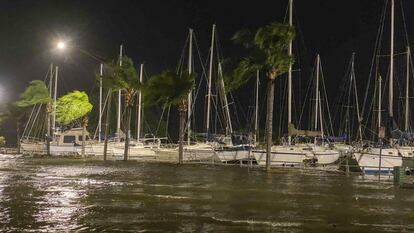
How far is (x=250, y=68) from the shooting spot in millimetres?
31375

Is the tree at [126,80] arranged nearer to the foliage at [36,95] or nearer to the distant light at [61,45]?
the distant light at [61,45]

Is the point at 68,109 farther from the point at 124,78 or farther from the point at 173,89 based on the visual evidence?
the point at 173,89

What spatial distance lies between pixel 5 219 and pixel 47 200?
3595 millimetres

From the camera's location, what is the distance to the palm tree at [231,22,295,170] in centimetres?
2991

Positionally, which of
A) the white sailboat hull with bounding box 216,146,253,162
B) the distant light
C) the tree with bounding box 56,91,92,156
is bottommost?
the white sailboat hull with bounding box 216,146,253,162

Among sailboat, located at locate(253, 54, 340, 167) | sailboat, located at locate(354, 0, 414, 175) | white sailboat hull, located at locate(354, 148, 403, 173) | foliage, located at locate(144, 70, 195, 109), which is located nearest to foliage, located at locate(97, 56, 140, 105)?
foliage, located at locate(144, 70, 195, 109)

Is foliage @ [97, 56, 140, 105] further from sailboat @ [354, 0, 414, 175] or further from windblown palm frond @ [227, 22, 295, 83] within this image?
sailboat @ [354, 0, 414, 175]

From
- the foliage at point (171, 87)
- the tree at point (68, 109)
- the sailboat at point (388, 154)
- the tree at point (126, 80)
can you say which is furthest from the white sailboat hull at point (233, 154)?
the tree at point (68, 109)

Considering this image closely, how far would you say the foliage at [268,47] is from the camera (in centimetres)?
2991

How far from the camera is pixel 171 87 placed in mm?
38625

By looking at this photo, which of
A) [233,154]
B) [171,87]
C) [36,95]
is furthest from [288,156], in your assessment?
[36,95]

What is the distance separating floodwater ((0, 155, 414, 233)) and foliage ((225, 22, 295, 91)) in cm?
743

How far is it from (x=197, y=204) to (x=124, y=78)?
25597mm

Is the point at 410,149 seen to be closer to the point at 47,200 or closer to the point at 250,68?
the point at 250,68
